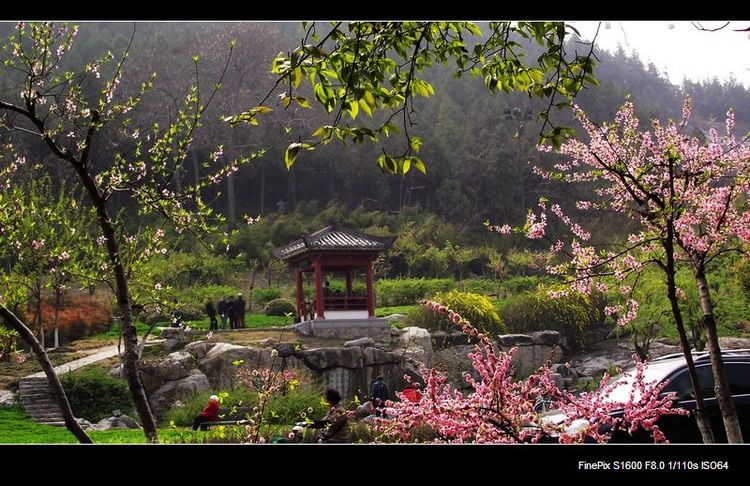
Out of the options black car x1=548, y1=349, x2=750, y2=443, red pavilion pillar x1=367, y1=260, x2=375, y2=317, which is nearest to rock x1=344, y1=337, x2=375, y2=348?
red pavilion pillar x1=367, y1=260, x2=375, y2=317

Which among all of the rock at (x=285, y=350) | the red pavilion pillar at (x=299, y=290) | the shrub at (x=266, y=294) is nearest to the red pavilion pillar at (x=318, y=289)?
the red pavilion pillar at (x=299, y=290)

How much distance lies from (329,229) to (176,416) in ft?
20.7

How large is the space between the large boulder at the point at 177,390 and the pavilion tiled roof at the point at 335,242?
409 centimetres

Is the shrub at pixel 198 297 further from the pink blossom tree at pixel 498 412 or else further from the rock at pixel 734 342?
the pink blossom tree at pixel 498 412

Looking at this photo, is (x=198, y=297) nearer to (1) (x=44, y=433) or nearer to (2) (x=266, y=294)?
(2) (x=266, y=294)

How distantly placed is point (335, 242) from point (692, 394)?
33.1 feet

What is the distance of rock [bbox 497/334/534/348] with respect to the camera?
10.9m

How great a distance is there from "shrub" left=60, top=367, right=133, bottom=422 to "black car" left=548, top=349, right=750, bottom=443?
24.7ft

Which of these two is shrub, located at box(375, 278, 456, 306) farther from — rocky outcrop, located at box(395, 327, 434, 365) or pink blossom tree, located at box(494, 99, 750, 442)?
pink blossom tree, located at box(494, 99, 750, 442)

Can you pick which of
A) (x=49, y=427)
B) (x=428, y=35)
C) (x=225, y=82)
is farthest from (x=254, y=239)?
(x=428, y=35)

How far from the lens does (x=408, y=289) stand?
45.4 feet
